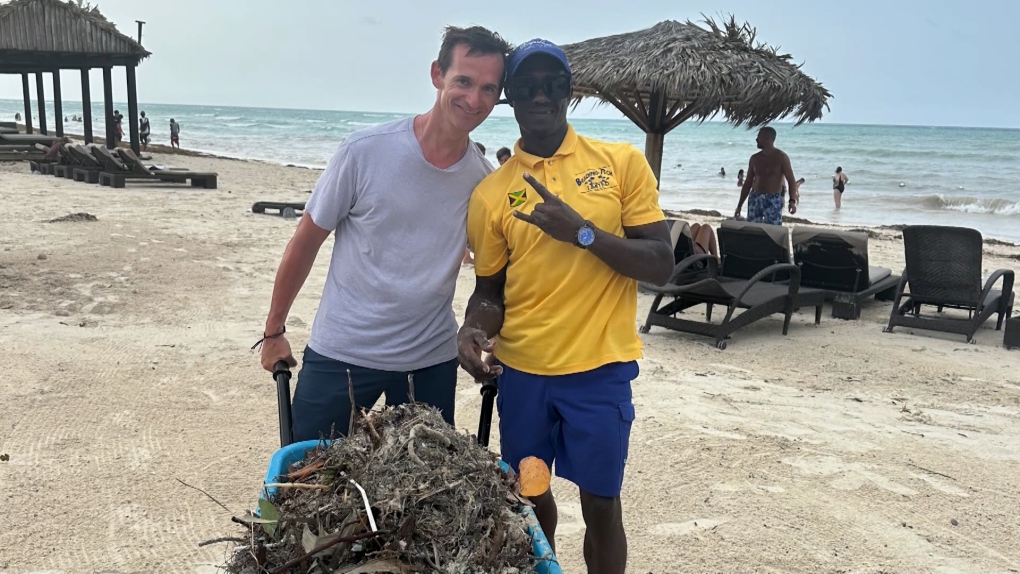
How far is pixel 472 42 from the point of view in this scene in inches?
84.4

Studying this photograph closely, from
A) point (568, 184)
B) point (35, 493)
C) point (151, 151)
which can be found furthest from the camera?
point (151, 151)

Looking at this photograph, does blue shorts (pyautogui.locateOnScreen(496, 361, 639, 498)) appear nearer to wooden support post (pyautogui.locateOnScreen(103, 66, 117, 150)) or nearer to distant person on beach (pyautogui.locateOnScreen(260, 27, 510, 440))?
distant person on beach (pyautogui.locateOnScreen(260, 27, 510, 440))

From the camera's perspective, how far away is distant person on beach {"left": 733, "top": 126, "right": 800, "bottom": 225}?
909 centimetres

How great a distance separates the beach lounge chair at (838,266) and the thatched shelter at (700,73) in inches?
70.5

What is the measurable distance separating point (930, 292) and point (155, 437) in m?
6.43

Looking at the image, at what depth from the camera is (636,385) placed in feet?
17.1

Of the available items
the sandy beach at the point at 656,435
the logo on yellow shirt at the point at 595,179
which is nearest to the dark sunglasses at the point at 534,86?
the logo on yellow shirt at the point at 595,179

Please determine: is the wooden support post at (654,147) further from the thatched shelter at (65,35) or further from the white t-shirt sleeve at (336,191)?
the thatched shelter at (65,35)

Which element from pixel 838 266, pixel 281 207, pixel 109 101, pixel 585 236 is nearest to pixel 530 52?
pixel 585 236

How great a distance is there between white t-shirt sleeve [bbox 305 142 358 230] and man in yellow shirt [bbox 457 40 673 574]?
0.36 meters

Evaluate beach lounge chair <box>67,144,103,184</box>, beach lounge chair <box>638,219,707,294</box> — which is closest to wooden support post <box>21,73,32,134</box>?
beach lounge chair <box>67,144,103,184</box>

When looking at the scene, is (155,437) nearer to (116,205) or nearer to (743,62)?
(743,62)

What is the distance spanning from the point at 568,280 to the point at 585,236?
183 millimetres

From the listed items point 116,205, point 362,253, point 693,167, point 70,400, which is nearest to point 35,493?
point 70,400
